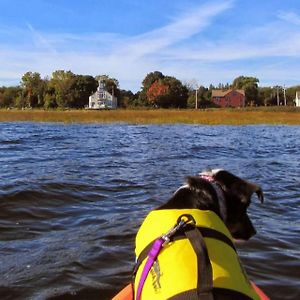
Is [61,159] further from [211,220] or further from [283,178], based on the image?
[211,220]

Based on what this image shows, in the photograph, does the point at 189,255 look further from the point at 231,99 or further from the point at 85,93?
the point at 231,99

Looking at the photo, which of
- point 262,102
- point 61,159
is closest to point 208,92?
point 262,102

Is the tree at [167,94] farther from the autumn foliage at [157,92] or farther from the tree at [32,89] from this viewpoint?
the tree at [32,89]

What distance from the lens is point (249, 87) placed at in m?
133

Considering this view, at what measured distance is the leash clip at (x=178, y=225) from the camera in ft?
8.86

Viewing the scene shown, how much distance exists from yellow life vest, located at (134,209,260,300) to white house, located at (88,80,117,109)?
101 meters

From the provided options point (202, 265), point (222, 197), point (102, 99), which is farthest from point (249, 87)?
point (202, 265)

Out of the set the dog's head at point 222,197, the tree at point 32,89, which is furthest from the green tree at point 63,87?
the dog's head at point 222,197

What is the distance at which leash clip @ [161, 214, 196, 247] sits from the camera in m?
2.70

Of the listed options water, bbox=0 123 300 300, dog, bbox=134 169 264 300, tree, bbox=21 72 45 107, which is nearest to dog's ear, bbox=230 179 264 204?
dog, bbox=134 169 264 300

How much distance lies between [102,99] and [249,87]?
151ft

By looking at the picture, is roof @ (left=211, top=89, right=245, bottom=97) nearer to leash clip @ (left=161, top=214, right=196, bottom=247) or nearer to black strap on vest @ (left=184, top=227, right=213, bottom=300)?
leash clip @ (left=161, top=214, right=196, bottom=247)

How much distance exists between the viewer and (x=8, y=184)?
9.46 m

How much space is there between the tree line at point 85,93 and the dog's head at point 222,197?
323 feet
